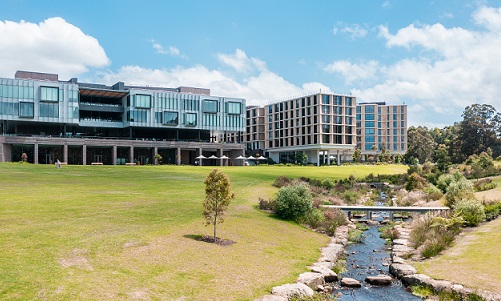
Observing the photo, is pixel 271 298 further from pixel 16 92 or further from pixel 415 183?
pixel 16 92

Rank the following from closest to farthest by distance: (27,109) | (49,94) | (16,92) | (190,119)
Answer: (16,92)
(27,109)
(49,94)
(190,119)

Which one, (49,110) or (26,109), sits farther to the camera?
(49,110)

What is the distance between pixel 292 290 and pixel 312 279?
1852mm

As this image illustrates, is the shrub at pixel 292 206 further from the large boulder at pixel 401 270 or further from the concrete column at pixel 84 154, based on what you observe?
the concrete column at pixel 84 154

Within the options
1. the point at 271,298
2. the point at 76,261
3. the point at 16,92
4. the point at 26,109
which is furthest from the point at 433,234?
the point at 16,92

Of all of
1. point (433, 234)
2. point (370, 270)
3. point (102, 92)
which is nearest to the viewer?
point (370, 270)

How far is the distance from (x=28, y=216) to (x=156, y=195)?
12.4 metres

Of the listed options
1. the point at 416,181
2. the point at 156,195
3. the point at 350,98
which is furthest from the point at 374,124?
the point at 156,195

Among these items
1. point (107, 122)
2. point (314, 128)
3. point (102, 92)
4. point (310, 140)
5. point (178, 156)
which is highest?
point (102, 92)

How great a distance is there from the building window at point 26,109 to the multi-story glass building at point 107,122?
0.56 ft

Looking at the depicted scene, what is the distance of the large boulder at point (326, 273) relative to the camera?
658 inches

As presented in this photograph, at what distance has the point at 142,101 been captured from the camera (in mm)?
94938

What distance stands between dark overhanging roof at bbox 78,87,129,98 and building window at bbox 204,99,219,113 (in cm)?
1824

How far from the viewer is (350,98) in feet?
423
